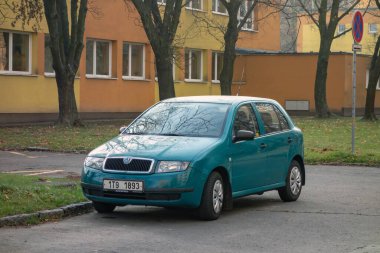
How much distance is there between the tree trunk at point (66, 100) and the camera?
30.5m

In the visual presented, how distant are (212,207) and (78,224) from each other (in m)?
1.68

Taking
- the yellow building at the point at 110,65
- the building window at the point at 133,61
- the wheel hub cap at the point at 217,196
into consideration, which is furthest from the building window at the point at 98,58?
the wheel hub cap at the point at 217,196

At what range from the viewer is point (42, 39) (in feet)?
121

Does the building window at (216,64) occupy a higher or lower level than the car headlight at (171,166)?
higher

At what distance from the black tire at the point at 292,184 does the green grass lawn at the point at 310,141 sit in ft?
21.6

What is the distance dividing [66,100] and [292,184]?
18.4 m

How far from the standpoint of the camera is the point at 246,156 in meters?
11.8

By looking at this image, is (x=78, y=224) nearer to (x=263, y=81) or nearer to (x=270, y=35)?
(x=263, y=81)

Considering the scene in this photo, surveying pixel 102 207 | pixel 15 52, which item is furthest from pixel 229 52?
pixel 102 207

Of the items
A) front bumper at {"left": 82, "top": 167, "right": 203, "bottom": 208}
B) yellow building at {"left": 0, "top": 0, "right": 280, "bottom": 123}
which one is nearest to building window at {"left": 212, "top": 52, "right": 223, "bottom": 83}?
yellow building at {"left": 0, "top": 0, "right": 280, "bottom": 123}

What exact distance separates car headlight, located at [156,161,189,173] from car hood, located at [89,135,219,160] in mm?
65

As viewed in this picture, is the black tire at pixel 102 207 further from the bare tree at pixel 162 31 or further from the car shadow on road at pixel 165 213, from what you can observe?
the bare tree at pixel 162 31

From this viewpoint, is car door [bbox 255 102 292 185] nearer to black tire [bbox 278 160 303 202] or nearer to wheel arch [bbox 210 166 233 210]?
black tire [bbox 278 160 303 202]

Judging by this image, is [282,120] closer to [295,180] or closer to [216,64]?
[295,180]
